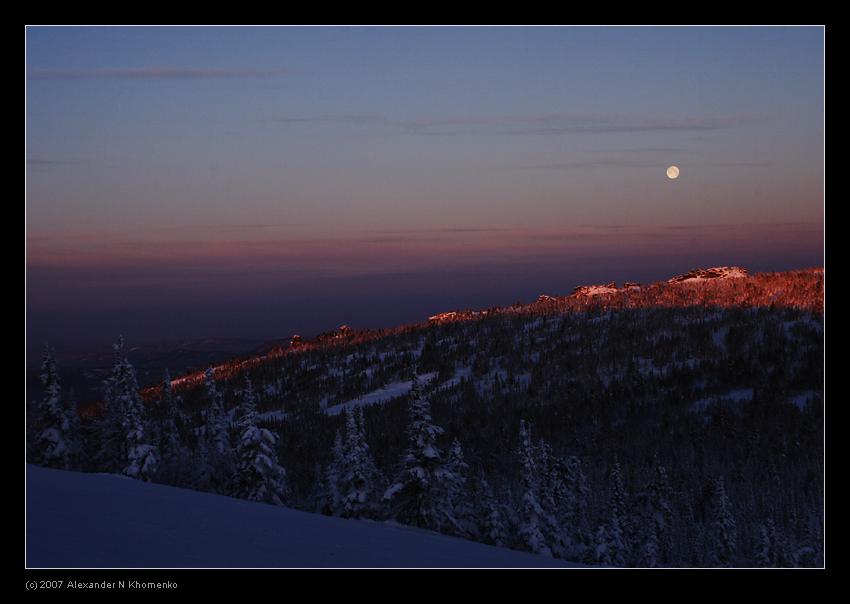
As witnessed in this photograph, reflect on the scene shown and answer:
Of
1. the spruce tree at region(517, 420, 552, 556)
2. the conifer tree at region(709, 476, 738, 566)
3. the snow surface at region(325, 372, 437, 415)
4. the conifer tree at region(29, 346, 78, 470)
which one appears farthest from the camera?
the snow surface at region(325, 372, 437, 415)

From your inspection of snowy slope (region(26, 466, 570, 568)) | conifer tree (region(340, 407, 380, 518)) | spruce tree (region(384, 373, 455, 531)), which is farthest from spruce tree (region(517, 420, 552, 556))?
snowy slope (region(26, 466, 570, 568))

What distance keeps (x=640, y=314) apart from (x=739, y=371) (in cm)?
4784

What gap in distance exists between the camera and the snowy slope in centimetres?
1253

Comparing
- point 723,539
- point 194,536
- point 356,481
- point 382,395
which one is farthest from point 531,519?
point 382,395

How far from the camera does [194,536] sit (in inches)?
559

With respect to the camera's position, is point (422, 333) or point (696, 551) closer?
point (696, 551)

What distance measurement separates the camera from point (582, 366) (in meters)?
151

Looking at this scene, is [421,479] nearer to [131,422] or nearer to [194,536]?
[131,422]

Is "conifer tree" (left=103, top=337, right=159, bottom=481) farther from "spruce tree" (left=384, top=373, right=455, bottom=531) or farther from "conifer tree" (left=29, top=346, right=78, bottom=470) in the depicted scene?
"spruce tree" (left=384, top=373, right=455, bottom=531)

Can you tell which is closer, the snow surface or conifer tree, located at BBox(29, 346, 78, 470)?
conifer tree, located at BBox(29, 346, 78, 470)

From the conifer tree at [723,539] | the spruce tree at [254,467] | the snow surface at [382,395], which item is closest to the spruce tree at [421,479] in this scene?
the spruce tree at [254,467]
